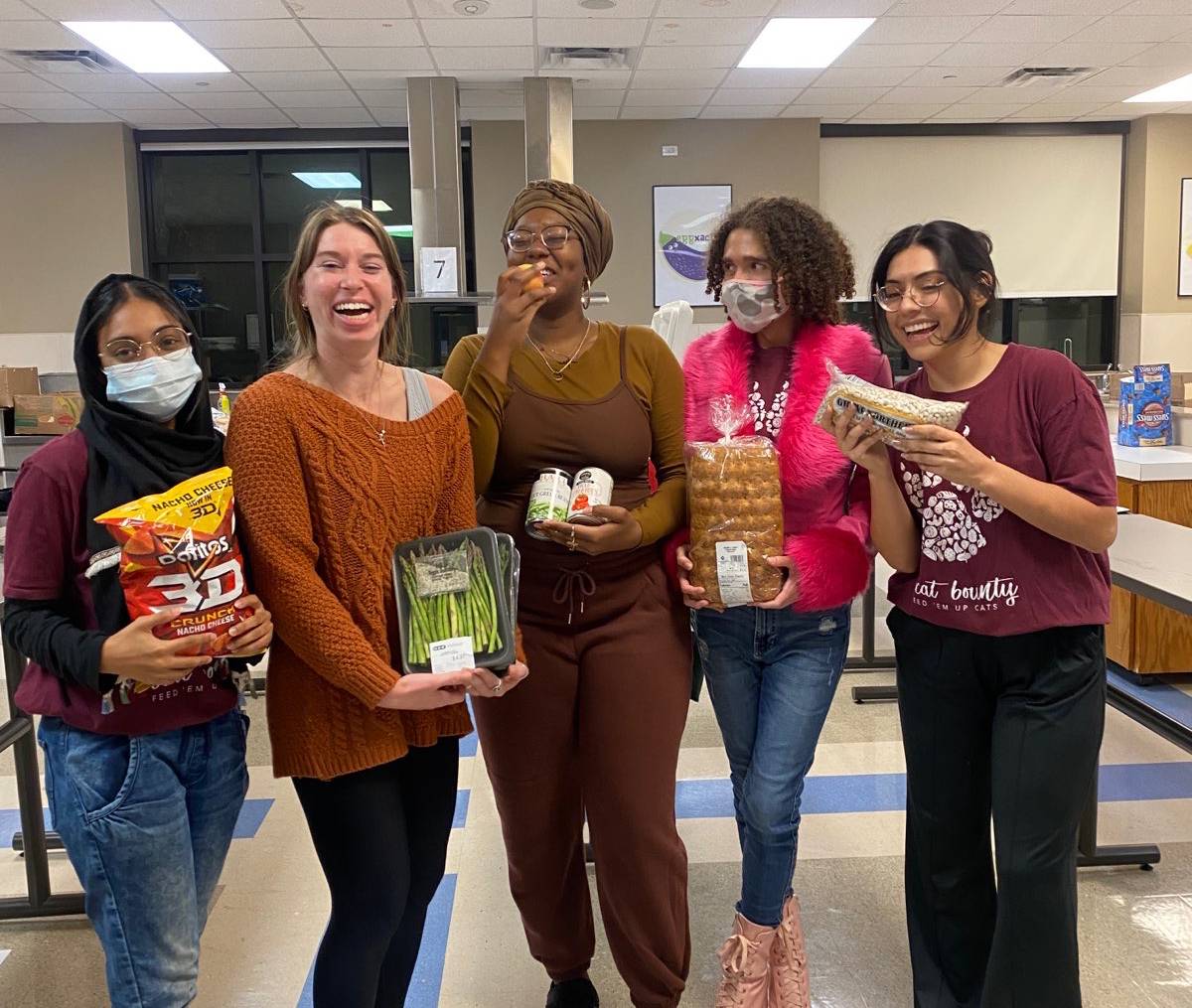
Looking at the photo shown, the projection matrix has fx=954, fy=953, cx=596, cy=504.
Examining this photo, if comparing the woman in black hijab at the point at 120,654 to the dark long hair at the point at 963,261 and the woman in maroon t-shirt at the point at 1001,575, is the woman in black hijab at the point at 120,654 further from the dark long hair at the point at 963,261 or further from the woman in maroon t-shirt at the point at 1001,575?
the dark long hair at the point at 963,261

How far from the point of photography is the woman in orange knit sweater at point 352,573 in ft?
4.36

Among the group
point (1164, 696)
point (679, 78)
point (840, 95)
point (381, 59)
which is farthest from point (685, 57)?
point (1164, 696)

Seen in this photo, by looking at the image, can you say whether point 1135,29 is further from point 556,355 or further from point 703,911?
point 703,911

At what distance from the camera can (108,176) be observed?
824 cm

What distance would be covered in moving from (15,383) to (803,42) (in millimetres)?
5945

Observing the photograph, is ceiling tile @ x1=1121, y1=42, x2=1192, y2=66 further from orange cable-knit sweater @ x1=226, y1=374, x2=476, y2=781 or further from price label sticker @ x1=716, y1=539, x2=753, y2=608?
orange cable-knit sweater @ x1=226, y1=374, x2=476, y2=781

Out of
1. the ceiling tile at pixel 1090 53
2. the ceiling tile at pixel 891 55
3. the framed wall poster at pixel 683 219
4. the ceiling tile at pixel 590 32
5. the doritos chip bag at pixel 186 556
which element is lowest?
the doritos chip bag at pixel 186 556

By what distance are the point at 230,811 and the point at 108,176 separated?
27.5 ft

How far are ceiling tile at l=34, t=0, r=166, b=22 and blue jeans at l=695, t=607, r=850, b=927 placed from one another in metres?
5.34

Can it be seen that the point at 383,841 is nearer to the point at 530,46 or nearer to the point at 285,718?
the point at 285,718

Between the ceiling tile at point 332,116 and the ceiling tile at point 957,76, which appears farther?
the ceiling tile at point 332,116

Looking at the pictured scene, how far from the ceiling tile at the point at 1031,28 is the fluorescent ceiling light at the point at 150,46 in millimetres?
5012

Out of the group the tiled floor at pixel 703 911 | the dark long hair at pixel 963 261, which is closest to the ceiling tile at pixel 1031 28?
the tiled floor at pixel 703 911

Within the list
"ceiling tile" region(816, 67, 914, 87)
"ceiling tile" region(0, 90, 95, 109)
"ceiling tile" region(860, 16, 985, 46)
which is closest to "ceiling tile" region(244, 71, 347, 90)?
"ceiling tile" region(0, 90, 95, 109)
